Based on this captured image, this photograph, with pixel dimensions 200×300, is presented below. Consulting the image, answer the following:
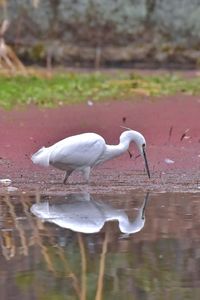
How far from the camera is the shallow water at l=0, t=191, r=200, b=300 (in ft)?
18.8

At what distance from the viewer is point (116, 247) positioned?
663 centimetres

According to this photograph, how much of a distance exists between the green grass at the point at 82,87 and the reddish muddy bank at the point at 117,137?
560mm

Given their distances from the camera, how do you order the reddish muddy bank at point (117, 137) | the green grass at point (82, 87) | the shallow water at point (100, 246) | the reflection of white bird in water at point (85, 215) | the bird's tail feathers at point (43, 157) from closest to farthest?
the shallow water at point (100, 246)
the reflection of white bird in water at point (85, 215)
the bird's tail feathers at point (43, 157)
the reddish muddy bank at point (117, 137)
the green grass at point (82, 87)

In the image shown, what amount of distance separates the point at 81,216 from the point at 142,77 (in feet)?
32.5

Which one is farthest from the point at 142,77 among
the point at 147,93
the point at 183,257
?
the point at 183,257

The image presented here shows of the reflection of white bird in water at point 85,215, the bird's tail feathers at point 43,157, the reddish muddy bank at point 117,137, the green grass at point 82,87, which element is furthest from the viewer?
the green grass at point 82,87

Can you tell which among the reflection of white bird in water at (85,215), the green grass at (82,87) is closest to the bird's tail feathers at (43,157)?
the reflection of white bird in water at (85,215)

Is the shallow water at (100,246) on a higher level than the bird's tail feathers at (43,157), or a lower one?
higher

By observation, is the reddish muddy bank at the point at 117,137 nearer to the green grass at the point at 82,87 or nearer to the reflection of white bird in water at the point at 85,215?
the green grass at the point at 82,87

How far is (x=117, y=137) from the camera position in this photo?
11883 millimetres

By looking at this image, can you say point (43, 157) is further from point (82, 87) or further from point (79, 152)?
point (82, 87)

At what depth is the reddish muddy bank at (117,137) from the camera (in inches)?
375

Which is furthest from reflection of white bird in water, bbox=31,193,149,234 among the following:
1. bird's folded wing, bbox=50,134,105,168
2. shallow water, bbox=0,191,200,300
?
bird's folded wing, bbox=50,134,105,168

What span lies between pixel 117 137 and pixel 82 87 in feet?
13.9
